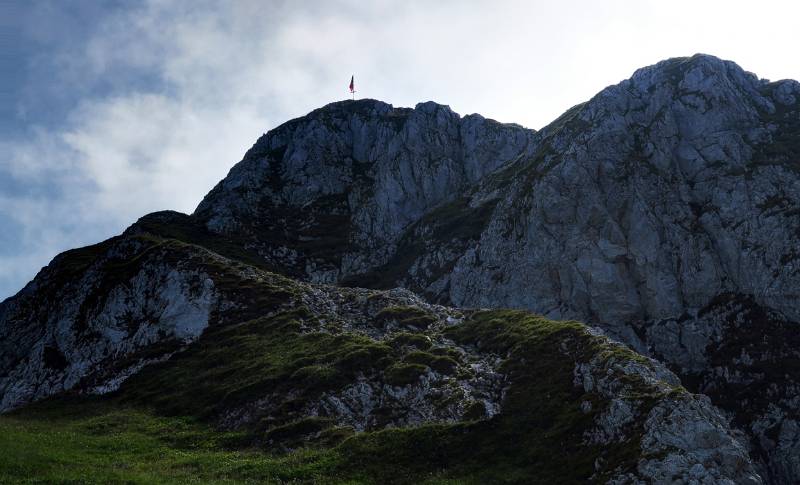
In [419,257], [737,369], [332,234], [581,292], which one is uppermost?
[332,234]

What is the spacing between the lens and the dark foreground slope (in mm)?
32000

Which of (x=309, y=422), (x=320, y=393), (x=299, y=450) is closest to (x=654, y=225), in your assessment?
(x=320, y=393)

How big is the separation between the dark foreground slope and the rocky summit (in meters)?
0.22

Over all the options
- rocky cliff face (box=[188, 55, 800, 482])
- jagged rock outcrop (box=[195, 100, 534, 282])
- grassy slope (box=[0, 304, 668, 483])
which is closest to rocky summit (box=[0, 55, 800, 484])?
grassy slope (box=[0, 304, 668, 483])

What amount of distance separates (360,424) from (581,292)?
52.4m

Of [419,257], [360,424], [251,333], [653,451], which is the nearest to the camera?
[653,451]

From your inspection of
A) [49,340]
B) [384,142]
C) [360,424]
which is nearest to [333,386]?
[360,424]

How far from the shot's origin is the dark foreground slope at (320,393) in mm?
32000

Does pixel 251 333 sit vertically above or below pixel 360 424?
above

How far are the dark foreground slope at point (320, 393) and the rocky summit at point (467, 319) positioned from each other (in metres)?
0.22

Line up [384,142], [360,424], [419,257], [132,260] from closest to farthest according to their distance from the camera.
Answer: [360,424] < [132,260] < [419,257] < [384,142]

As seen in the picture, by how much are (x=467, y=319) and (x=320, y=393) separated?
847 inches

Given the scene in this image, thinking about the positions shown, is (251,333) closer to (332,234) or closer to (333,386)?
(333,386)

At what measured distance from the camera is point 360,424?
41281 mm
